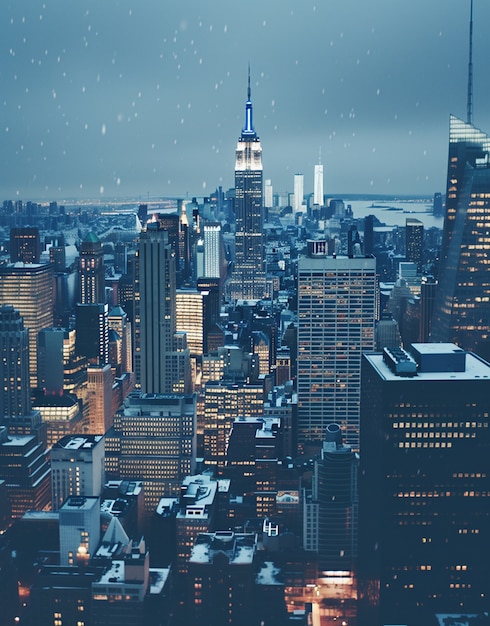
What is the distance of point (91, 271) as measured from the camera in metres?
30.2

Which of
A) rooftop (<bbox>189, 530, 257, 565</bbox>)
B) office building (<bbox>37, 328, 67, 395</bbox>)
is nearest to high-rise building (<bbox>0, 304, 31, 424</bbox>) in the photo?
office building (<bbox>37, 328, 67, 395</bbox>)

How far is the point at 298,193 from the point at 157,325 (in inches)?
530

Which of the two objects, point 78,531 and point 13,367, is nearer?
point 78,531

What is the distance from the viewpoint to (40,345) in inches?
917

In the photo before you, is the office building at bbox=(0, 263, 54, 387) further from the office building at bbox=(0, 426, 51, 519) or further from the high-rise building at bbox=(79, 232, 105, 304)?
the office building at bbox=(0, 426, 51, 519)

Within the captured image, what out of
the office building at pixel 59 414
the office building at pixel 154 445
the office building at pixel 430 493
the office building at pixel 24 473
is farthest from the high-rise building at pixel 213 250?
the office building at pixel 430 493

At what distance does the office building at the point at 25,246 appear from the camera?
26828 millimetres

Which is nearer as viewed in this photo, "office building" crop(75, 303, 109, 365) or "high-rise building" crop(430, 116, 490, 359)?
"high-rise building" crop(430, 116, 490, 359)

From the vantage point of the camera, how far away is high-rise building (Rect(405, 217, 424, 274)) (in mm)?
28350

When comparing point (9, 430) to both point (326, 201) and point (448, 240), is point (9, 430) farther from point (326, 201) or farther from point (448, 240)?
point (326, 201)

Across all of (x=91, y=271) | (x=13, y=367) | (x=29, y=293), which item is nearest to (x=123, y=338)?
(x=29, y=293)

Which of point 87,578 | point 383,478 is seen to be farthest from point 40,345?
point 383,478

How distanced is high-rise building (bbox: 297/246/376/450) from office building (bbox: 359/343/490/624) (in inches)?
429

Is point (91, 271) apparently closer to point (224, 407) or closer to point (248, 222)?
point (224, 407)
